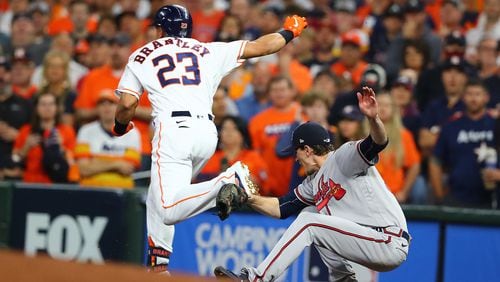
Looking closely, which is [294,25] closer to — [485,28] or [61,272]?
[61,272]

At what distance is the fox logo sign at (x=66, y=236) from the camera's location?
1211 cm

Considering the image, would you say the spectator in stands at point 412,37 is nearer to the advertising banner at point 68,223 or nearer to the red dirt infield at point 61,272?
the advertising banner at point 68,223

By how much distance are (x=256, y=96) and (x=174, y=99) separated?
4734 millimetres

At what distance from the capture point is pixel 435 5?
15.6m

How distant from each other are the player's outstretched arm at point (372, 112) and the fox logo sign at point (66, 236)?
441cm

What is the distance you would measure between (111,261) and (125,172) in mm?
983

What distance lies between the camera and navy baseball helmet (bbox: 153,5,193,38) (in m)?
9.41

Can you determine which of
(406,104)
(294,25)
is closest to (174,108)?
(294,25)

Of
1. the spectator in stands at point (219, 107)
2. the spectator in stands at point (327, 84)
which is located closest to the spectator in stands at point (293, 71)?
the spectator in stands at point (327, 84)

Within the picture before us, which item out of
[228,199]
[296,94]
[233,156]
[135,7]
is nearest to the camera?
[228,199]

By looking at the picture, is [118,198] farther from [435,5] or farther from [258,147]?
[435,5]

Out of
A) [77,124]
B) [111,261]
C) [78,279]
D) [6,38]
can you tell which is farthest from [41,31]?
[78,279]

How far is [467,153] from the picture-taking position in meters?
11.8

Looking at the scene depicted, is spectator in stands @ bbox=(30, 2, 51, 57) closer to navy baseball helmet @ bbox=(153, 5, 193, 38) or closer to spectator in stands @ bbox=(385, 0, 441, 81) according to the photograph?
spectator in stands @ bbox=(385, 0, 441, 81)
